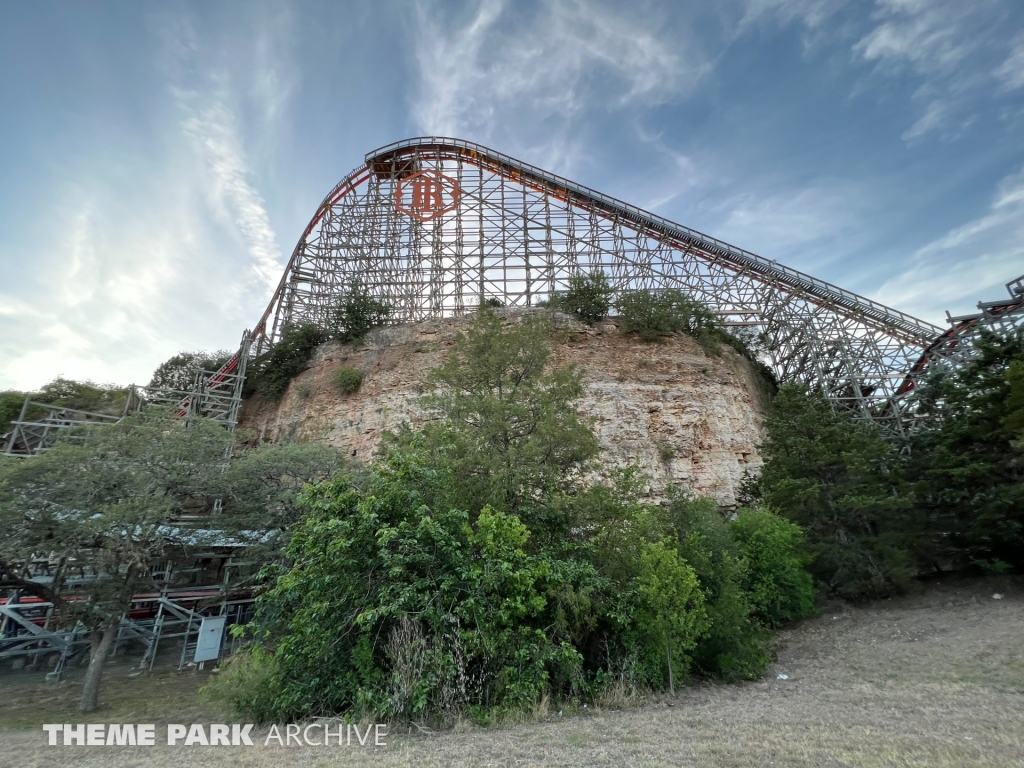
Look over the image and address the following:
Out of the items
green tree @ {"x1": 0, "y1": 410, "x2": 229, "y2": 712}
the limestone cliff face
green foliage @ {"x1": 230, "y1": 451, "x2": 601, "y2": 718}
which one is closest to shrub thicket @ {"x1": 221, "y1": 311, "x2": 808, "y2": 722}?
green foliage @ {"x1": 230, "y1": 451, "x2": 601, "y2": 718}

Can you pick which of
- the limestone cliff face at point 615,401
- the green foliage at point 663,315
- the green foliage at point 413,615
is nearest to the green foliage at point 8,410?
the limestone cliff face at point 615,401

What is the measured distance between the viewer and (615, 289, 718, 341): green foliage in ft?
57.9

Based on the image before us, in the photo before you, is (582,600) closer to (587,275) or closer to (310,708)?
(310,708)

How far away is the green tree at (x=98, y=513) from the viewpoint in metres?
8.69

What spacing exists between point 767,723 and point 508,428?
16.6 feet

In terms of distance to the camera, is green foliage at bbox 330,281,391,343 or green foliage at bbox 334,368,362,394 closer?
green foliage at bbox 334,368,362,394

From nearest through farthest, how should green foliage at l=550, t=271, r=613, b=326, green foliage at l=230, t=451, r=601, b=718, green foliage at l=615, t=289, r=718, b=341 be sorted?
green foliage at l=230, t=451, r=601, b=718 → green foliage at l=615, t=289, r=718, b=341 → green foliage at l=550, t=271, r=613, b=326

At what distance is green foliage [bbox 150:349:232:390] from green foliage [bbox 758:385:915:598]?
69.0ft

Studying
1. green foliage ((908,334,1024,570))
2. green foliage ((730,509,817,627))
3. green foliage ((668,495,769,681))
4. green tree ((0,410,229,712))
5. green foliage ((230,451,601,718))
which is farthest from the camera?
green foliage ((908,334,1024,570))

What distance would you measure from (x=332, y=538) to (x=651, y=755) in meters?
4.20

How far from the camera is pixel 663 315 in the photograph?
57.5 ft

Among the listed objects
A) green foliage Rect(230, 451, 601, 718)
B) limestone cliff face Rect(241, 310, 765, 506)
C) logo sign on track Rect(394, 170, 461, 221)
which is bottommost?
green foliage Rect(230, 451, 601, 718)

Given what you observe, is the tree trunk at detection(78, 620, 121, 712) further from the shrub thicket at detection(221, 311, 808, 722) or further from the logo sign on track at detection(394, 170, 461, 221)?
the logo sign on track at detection(394, 170, 461, 221)

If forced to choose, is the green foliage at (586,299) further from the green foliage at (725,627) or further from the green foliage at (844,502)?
the green foliage at (725,627)
